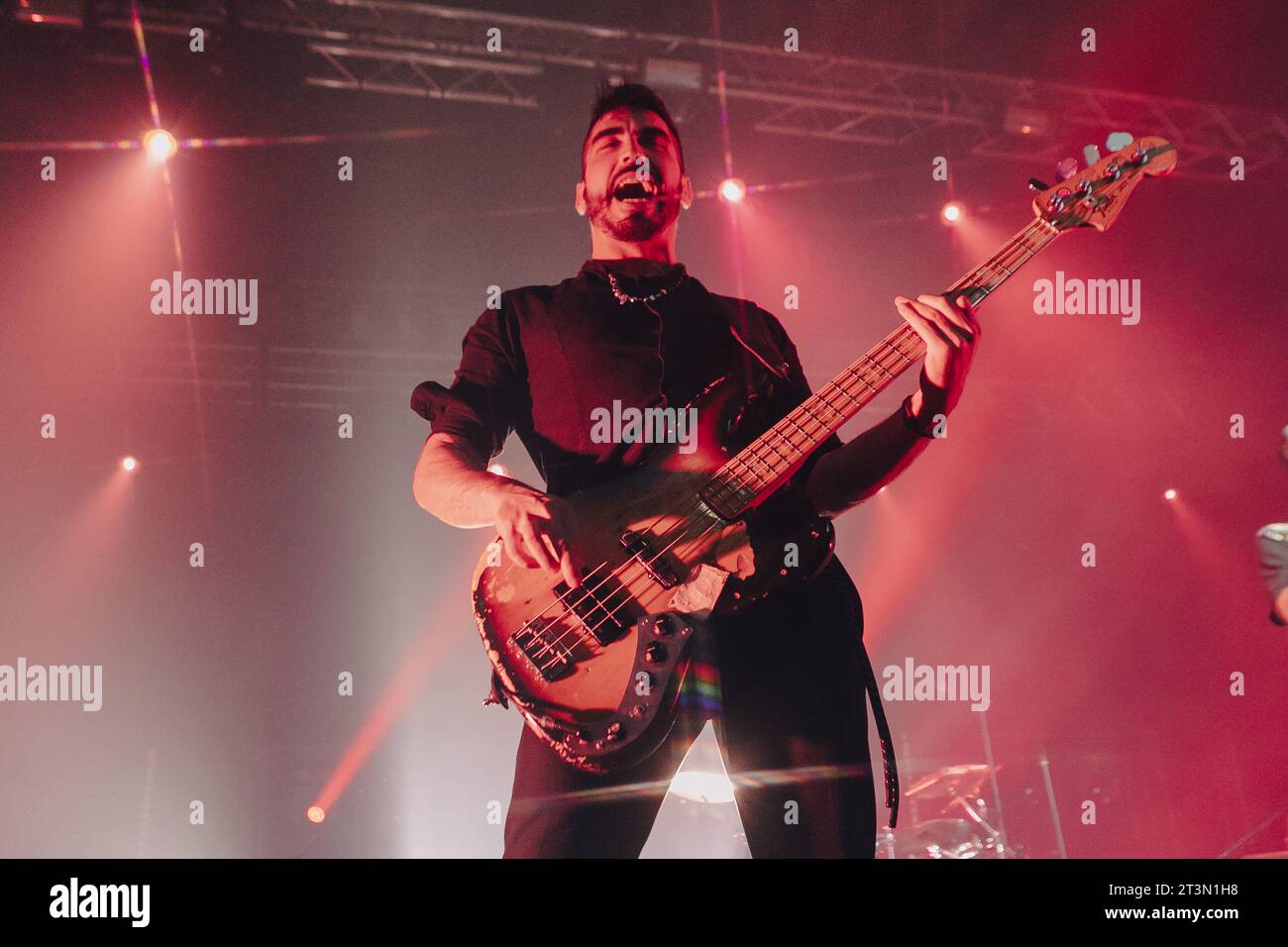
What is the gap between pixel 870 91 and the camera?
3.73 meters

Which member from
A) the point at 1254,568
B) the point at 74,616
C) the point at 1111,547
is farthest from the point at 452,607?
the point at 1254,568

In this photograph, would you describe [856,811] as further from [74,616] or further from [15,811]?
[15,811]

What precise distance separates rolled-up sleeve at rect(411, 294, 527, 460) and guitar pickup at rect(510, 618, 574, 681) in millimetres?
455

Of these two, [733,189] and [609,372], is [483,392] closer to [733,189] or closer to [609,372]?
[609,372]

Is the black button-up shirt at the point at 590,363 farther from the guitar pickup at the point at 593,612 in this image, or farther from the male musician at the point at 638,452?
the guitar pickup at the point at 593,612

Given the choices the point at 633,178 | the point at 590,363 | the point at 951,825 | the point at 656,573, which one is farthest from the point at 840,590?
the point at 951,825

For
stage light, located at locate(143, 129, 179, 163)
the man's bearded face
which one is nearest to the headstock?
the man's bearded face

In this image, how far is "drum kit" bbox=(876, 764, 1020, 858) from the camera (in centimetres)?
429

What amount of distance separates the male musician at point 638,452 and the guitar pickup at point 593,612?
0.16ft

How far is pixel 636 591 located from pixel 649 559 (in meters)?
0.08

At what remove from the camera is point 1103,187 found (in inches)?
111

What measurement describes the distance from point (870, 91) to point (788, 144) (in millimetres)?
363

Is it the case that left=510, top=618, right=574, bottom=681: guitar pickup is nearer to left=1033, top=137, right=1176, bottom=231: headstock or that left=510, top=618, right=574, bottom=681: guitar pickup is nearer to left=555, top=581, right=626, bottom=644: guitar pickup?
left=555, top=581, right=626, bottom=644: guitar pickup

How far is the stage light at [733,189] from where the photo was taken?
11.4 ft
